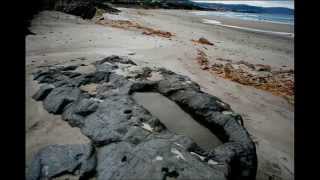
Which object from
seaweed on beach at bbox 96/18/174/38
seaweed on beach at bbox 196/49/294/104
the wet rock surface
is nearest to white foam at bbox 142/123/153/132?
the wet rock surface

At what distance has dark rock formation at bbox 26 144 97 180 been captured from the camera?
2.35 meters

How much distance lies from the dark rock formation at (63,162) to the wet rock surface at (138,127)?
0.01 meters

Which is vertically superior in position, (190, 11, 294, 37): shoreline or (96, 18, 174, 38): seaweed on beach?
(190, 11, 294, 37): shoreline

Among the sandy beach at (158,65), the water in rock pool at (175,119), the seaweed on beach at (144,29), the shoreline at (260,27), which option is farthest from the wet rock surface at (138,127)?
the shoreline at (260,27)

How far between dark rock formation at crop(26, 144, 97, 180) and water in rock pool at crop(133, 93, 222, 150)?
3.75 ft

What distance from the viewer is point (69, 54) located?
275 inches

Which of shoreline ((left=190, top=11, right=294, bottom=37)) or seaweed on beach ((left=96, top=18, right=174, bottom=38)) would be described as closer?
seaweed on beach ((left=96, top=18, right=174, bottom=38))

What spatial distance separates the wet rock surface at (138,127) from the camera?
92.2 inches

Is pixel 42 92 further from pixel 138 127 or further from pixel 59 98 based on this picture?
pixel 138 127

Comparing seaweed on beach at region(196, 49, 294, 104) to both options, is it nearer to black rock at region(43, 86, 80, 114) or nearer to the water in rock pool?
the water in rock pool

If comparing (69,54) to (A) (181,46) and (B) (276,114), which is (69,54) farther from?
(B) (276,114)

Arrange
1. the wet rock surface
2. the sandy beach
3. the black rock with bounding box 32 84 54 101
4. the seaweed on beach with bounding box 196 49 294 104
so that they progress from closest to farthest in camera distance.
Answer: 1. the wet rock surface
2. the sandy beach
3. the black rock with bounding box 32 84 54 101
4. the seaweed on beach with bounding box 196 49 294 104

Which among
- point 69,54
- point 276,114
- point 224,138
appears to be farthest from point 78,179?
point 69,54
